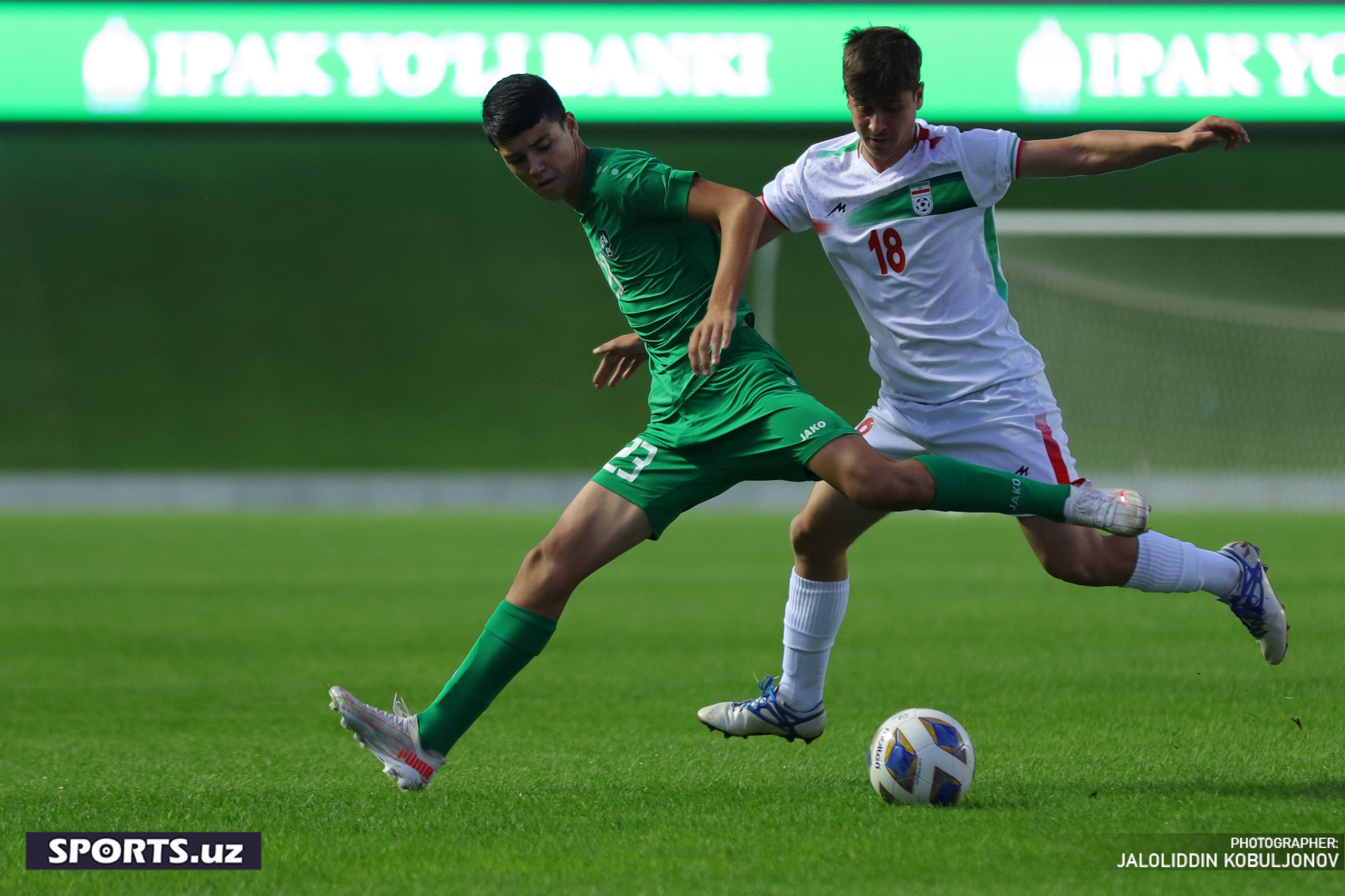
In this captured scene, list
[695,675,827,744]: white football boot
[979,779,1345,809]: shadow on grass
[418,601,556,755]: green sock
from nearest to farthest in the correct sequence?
1. [979,779,1345,809]: shadow on grass
2. [418,601,556,755]: green sock
3. [695,675,827,744]: white football boot

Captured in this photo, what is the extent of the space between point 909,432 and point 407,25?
655 inches

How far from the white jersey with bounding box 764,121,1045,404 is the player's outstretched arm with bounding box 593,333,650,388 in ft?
1.75

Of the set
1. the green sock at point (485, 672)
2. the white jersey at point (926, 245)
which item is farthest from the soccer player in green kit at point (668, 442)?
the white jersey at point (926, 245)

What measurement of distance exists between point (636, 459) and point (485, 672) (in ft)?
2.14

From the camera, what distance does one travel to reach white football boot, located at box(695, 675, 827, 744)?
3986mm

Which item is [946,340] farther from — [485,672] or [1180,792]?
[485,672]

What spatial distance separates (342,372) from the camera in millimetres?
19078

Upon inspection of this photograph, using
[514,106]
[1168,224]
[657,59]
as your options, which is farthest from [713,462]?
[657,59]

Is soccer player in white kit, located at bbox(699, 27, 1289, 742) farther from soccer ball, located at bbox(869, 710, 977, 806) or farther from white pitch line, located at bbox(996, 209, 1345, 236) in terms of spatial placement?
white pitch line, located at bbox(996, 209, 1345, 236)

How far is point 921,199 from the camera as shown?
3.76 metres

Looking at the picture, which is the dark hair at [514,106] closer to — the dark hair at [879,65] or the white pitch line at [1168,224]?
the dark hair at [879,65]

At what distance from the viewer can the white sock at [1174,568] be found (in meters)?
3.80

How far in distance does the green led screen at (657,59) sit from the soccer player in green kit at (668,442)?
15.9m

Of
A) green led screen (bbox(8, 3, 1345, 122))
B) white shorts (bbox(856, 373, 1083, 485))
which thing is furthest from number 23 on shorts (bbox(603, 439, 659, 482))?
green led screen (bbox(8, 3, 1345, 122))
